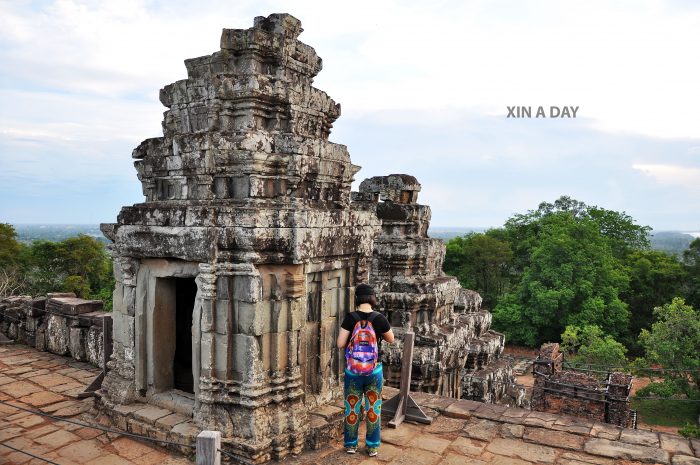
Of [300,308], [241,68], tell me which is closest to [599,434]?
[300,308]

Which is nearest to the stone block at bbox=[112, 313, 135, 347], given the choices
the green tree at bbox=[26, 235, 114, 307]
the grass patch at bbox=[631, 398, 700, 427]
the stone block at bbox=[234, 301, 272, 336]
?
the stone block at bbox=[234, 301, 272, 336]

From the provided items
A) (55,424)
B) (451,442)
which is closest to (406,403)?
(451,442)

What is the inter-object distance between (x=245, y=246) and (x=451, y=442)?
9.62 feet

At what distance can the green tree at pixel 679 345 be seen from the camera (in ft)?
60.6

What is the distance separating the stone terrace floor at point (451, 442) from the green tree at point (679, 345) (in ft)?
52.0

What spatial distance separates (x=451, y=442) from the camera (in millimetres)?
5281

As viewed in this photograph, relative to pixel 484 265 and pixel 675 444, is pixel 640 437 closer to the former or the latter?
pixel 675 444

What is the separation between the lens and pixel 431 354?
8078 mm

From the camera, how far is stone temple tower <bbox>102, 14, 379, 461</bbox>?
483 centimetres

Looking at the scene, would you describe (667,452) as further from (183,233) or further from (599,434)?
(183,233)

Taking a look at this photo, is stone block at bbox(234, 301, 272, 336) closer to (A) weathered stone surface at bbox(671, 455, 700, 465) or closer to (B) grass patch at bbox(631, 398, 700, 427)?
(A) weathered stone surface at bbox(671, 455, 700, 465)

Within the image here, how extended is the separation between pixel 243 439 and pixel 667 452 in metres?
4.14

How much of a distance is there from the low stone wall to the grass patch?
19946 mm

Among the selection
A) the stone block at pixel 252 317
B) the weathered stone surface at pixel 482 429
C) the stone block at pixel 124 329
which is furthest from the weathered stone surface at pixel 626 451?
the stone block at pixel 124 329
